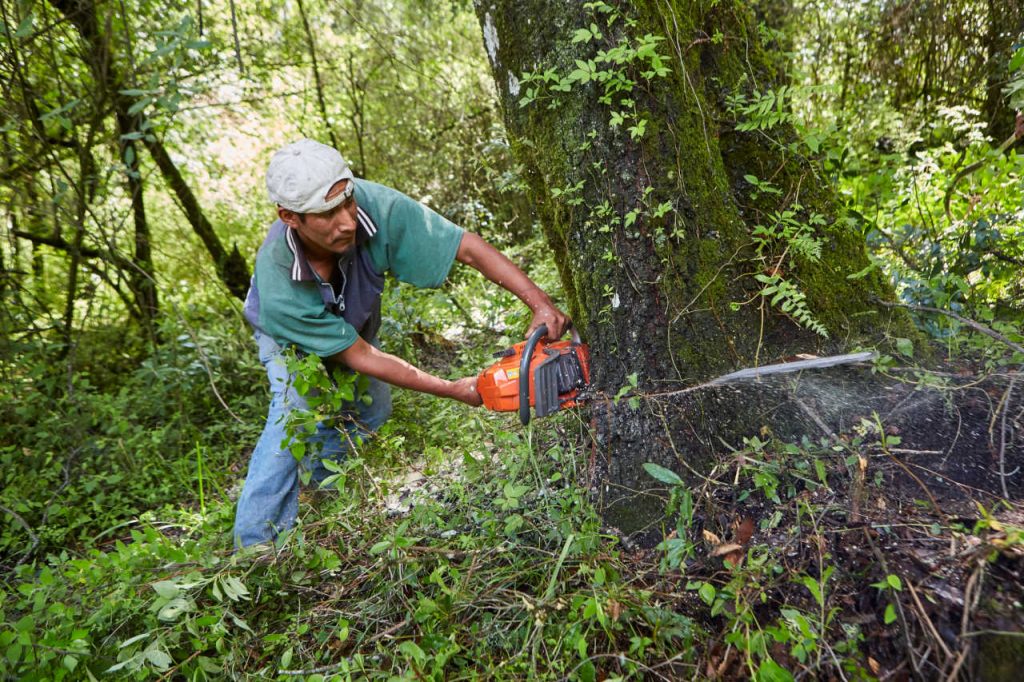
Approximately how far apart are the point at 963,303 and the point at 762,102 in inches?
49.9

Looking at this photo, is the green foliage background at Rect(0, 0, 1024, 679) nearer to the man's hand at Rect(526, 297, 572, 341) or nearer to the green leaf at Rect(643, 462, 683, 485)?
the green leaf at Rect(643, 462, 683, 485)

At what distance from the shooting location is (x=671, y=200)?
211 cm

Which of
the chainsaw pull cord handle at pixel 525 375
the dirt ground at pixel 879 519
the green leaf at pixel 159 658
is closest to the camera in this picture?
the dirt ground at pixel 879 519

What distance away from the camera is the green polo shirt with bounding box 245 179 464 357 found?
2492 mm

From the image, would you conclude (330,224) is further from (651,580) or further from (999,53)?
(999,53)

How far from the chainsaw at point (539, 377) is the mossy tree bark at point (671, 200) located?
117 mm

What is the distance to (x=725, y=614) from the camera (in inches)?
67.2

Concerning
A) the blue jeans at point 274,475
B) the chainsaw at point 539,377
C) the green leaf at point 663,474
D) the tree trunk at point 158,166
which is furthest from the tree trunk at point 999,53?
the tree trunk at point 158,166

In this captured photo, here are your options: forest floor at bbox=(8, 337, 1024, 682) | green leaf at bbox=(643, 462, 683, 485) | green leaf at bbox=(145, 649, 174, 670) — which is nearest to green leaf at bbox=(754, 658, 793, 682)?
forest floor at bbox=(8, 337, 1024, 682)

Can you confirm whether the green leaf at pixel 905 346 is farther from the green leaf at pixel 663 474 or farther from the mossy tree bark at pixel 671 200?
the green leaf at pixel 663 474

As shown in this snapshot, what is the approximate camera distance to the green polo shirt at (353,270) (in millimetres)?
2492

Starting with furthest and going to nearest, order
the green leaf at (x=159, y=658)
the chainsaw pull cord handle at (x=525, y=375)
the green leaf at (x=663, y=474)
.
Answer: the chainsaw pull cord handle at (x=525, y=375) < the green leaf at (x=663, y=474) < the green leaf at (x=159, y=658)

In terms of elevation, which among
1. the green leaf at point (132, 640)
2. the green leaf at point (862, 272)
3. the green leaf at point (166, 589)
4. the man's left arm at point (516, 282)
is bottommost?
the green leaf at point (132, 640)

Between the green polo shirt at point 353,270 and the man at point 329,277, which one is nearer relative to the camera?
the man at point 329,277
